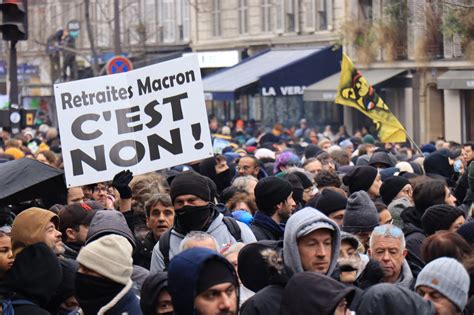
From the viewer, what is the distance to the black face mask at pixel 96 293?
→ 21.1 ft

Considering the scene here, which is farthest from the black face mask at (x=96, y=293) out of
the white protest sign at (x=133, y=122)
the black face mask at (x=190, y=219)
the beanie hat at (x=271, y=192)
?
the white protest sign at (x=133, y=122)

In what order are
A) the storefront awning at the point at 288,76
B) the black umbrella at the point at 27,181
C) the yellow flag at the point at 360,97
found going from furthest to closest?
→ the storefront awning at the point at 288,76 < the yellow flag at the point at 360,97 < the black umbrella at the point at 27,181

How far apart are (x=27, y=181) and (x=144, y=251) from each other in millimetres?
1399

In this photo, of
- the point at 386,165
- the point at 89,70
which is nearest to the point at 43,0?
the point at 89,70

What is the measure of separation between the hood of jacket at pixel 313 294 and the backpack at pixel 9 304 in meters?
1.69

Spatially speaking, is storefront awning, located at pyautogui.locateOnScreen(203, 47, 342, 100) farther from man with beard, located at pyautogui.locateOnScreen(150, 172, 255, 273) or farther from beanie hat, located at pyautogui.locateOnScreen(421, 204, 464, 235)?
man with beard, located at pyautogui.locateOnScreen(150, 172, 255, 273)

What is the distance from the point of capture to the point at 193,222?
26.6ft

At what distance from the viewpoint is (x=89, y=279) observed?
6.50m

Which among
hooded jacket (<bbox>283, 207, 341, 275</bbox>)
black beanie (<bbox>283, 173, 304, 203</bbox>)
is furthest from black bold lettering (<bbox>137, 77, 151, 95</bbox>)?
hooded jacket (<bbox>283, 207, 341, 275</bbox>)

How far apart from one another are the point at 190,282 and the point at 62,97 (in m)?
5.69

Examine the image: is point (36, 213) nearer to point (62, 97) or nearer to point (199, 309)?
point (199, 309)

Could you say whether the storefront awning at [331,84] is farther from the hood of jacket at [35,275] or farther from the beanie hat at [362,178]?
the hood of jacket at [35,275]

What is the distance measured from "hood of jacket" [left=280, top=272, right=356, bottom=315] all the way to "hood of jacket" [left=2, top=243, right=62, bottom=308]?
1700 mm

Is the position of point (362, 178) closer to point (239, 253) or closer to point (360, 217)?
point (360, 217)
